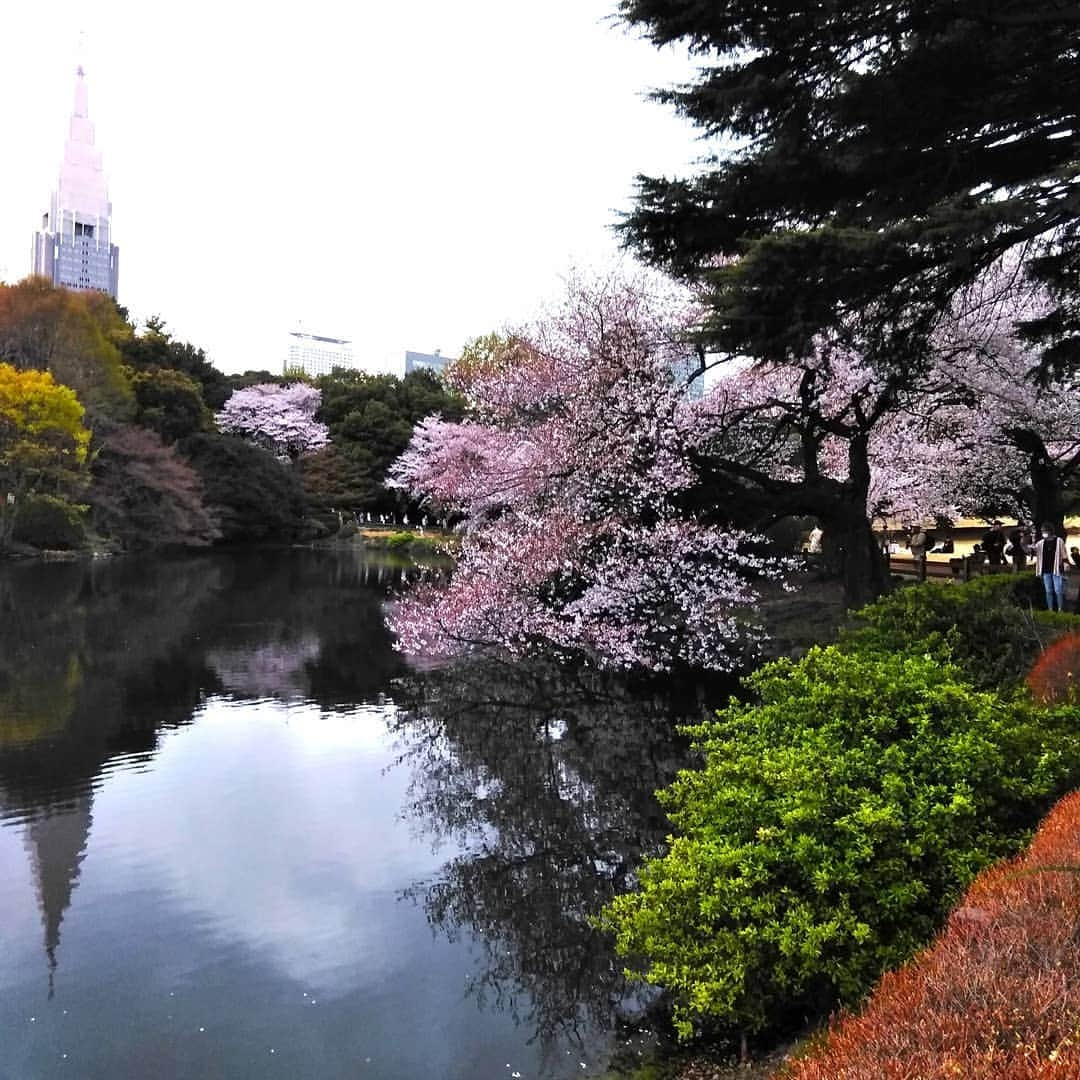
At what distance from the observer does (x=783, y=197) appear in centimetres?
717

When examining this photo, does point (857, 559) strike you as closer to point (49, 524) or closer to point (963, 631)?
point (963, 631)

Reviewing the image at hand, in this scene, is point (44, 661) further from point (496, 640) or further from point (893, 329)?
point (893, 329)

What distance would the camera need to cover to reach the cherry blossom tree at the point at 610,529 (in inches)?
400

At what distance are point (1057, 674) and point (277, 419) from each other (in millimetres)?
44194

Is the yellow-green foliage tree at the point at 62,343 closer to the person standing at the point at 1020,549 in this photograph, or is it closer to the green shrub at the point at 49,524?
the green shrub at the point at 49,524

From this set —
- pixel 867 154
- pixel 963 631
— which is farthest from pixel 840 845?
pixel 867 154

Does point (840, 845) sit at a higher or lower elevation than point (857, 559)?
lower

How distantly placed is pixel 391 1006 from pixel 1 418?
1119 inches

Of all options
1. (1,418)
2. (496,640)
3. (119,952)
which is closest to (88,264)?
(1,418)

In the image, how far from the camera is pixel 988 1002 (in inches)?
79.6

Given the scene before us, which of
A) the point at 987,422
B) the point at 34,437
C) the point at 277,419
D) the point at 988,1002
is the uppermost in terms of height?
the point at 277,419

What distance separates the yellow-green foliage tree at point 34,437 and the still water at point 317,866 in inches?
663

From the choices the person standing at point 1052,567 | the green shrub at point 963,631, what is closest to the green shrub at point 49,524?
the person standing at point 1052,567

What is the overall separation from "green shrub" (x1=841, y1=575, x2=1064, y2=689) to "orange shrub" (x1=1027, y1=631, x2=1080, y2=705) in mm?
183
